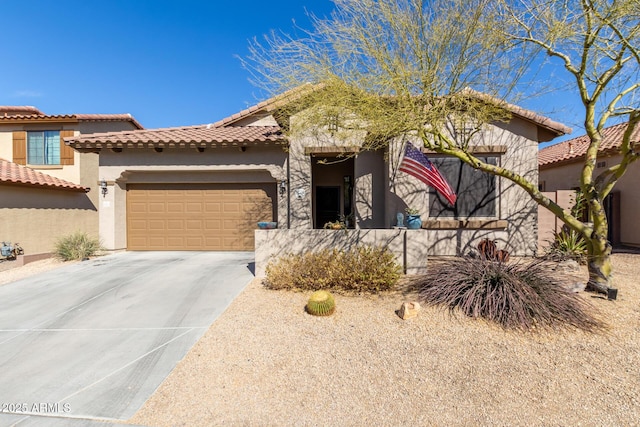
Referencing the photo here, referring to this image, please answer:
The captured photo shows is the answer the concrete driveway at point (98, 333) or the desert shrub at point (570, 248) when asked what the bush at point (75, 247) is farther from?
the desert shrub at point (570, 248)

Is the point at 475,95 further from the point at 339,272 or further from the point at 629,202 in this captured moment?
the point at 629,202

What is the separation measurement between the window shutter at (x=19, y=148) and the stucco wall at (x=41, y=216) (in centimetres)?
358

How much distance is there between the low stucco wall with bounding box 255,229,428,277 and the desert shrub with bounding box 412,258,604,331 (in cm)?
148

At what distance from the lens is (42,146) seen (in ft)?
40.1

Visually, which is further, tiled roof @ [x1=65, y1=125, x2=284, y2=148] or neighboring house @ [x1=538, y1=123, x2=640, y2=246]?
neighboring house @ [x1=538, y1=123, x2=640, y2=246]

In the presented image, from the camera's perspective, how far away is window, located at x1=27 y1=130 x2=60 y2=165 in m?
12.1

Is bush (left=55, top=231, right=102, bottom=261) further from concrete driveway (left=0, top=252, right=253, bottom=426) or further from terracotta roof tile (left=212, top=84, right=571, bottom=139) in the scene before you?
terracotta roof tile (left=212, top=84, right=571, bottom=139)

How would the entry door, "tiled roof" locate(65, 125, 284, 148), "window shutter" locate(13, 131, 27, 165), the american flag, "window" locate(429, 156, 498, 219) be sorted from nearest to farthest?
the american flag < "window" locate(429, 156, 498, 219) < "tiled roof" locate(65, 125, 284, 148) < "window shutter" locate(13, 131, 27, 165) < the entry door

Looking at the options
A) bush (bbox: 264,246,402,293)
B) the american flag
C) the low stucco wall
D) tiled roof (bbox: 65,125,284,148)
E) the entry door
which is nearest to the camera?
bush (bbox: 264,246,402,293)

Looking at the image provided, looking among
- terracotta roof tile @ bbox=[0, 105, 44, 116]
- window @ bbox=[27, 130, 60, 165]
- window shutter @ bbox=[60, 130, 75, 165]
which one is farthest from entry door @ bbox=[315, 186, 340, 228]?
terracotta roof tile @ bbox=[0, 105, 44, 116]

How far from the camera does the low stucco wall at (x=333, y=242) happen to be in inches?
282

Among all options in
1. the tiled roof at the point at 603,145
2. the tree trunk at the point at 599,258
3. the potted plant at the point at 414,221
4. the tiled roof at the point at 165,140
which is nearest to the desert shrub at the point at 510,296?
the tree trunk at the point at 599,258

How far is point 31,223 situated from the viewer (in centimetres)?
976

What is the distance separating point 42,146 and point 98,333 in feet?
40.9
